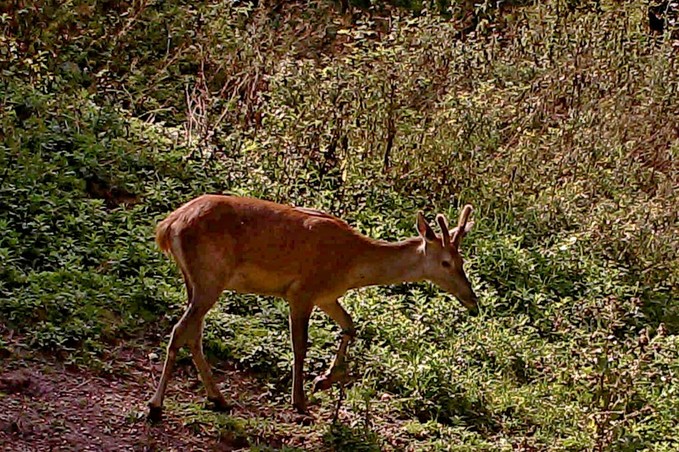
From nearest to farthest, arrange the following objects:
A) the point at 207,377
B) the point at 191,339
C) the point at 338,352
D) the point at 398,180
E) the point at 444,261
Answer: the point at 191,339 → the point at 207,377 → the point at 338,352 → the point at 444,261 → the point at 398,180

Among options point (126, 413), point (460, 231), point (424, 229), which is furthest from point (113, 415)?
point (460, 231)

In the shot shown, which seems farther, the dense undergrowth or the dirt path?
the dense undergrowth

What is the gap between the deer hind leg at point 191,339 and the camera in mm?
6406

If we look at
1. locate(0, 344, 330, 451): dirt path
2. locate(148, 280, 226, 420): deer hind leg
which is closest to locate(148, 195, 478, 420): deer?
locate(148, 280, 226, 420): deer hind leg

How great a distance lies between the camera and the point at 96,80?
1125 centimetres

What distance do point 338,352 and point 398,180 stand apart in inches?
137

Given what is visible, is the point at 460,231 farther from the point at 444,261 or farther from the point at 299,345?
the point at 299,345

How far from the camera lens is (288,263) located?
7051 millimetres

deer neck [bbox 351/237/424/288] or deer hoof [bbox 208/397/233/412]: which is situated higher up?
deer neck [bbox 351/237/424/288]

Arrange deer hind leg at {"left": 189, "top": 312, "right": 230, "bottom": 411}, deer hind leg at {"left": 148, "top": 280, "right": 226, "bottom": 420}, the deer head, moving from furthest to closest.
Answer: the deer head < deer hind leg at {"left": 189, "top": 312, "right": 230, "bottom": 411} < deer hind leg at {"left": 148, "top": 280, "right": 226, "bottom": 420}

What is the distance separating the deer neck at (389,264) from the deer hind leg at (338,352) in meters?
0.22

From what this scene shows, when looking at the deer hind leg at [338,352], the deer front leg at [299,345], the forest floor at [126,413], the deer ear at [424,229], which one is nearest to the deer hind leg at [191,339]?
the forest floor at [126,413]

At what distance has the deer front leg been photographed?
696cm

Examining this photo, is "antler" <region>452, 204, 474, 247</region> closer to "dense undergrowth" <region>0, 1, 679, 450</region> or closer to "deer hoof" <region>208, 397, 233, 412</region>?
"dense undergrowth" <region>0, 1, 679, 450</region>
